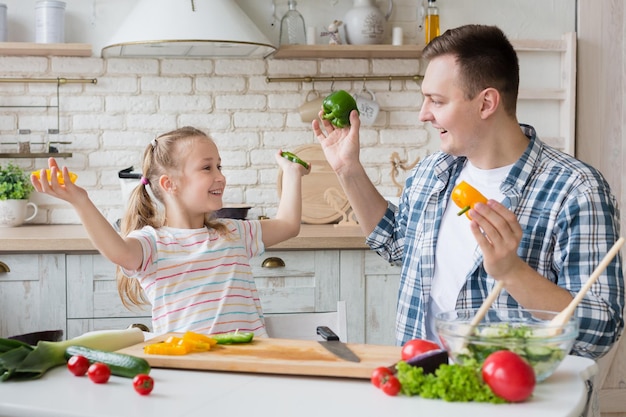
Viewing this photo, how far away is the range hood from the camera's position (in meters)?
3.29

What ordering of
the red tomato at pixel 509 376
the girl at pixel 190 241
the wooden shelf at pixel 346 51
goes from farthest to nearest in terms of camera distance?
the wooden shelf at pixel 346 51, the girl at pixel 190 241, the red tomato at pixel 509 376

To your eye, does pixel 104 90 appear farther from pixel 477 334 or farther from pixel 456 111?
pixel 477 334

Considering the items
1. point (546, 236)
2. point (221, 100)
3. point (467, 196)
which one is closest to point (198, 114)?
point (221, 100)

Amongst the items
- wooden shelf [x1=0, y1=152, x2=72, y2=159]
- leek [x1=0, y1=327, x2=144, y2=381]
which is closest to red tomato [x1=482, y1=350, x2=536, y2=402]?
leek [x1=0, y1=327, x2=144, y2=381]

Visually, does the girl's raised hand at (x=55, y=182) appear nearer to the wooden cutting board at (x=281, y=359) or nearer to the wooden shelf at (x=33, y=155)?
the wooden cutting board at (x=281, y=359)

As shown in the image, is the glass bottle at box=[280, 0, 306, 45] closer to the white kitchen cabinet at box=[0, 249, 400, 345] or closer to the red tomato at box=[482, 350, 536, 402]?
the white kitchen cabinet at box=[0, 249, 400, 345]

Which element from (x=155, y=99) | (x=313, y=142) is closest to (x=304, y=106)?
(x=313, y=142)

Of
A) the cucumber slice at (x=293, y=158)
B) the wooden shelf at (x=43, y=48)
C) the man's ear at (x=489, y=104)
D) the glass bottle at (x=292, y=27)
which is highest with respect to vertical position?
the glass bottle at (x=292, y=27)

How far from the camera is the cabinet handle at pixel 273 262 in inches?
132

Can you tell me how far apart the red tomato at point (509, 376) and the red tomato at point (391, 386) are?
0.14 metres

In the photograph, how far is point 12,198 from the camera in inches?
148

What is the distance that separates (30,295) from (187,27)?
121cm

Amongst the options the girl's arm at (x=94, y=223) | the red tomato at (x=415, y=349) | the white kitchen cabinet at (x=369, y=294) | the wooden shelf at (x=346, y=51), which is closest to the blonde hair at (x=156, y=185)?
the girl's arm at (x=94, y=223)

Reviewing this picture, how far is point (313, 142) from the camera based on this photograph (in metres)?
4.03
